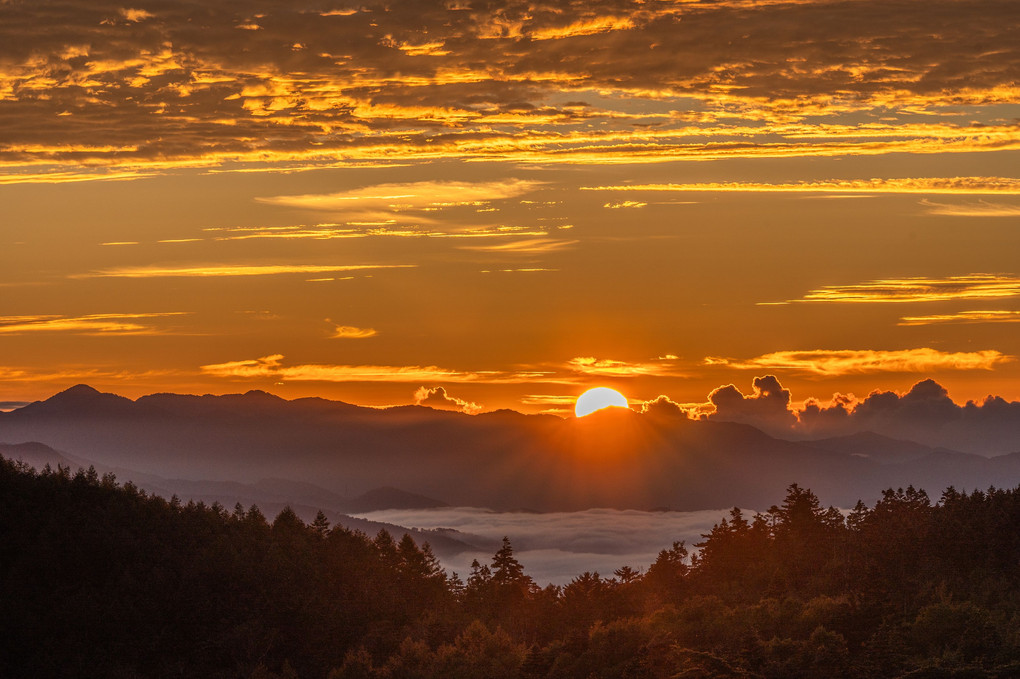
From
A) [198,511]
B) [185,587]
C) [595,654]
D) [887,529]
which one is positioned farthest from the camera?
[198,511]

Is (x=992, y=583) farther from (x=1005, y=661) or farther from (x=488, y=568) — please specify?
(x=488, y=568)

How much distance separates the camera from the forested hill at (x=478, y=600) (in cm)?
9769

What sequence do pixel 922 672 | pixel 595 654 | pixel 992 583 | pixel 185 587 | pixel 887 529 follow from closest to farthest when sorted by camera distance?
pixel 922 672, pixel 595 654, pixel 992 583, pixel 185 587, pixel 887 529

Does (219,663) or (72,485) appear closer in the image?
(219,663)

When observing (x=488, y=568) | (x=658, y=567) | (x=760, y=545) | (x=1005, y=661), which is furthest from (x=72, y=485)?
(x=1005, y=661)

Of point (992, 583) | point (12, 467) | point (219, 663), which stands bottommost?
point (219, 663)

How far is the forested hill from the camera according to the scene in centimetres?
9769

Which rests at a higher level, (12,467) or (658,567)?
(12,467)

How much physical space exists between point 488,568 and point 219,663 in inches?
2095

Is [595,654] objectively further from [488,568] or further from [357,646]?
[488,568]

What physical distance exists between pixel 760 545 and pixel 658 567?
48.4ft

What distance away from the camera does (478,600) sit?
153000 millimetres

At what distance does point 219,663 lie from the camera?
391 ft

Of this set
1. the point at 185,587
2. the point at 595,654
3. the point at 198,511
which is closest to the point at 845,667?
the point at 595,654
